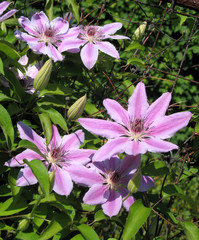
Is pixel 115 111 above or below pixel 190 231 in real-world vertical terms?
above

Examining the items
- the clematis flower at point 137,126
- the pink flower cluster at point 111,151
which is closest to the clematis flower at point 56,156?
the pink flower cluster at point 111,151

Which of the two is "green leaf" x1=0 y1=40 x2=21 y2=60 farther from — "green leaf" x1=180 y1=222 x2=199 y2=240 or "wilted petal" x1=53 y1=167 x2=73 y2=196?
"green leaf" x1=180 y1=222 x2=199 y2=240

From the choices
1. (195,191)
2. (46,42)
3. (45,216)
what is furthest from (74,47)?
(195,191)

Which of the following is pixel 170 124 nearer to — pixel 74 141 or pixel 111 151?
pixel 111 151

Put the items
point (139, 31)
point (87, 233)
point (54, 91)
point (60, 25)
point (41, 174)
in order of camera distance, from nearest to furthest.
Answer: point (41, 174), point (87, 233), point (54, 91), point (60, 25), point (139, 31)

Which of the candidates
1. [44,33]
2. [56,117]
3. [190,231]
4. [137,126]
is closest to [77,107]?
[56,117]

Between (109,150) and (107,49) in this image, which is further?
(107,49)

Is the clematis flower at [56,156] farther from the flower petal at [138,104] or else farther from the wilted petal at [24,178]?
the flower petal at [138,104]
